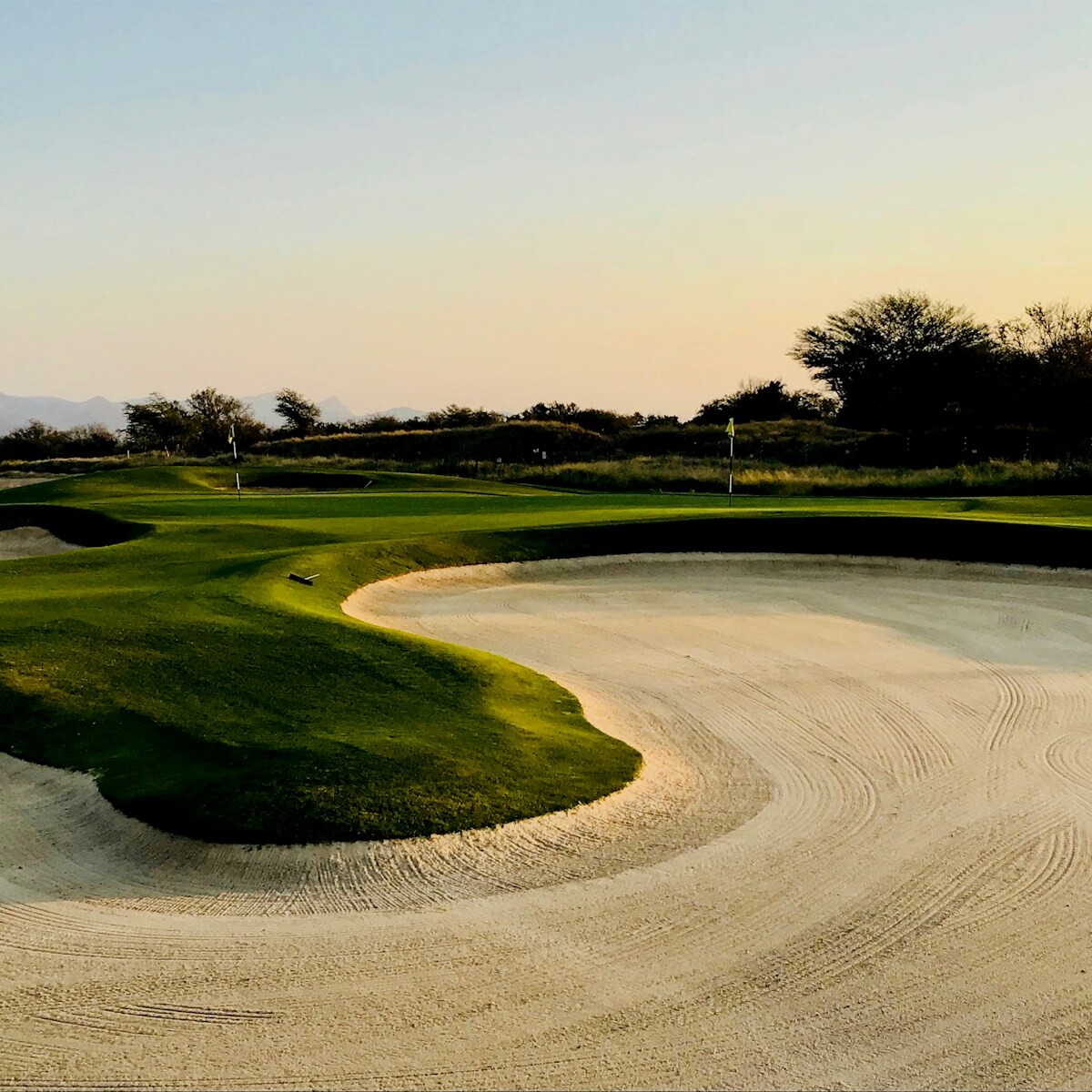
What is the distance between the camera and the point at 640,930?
687 centimetres

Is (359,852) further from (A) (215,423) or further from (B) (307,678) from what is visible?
(A) (215,423)

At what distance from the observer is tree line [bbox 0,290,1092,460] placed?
2857 inches

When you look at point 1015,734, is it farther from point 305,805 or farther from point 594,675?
point 305,805

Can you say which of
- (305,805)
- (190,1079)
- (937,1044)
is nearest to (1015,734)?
(937,1044)

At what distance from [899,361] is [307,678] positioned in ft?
254

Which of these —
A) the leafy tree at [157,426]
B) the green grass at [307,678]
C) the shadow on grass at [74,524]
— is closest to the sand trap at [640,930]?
the green grass at [307,678]

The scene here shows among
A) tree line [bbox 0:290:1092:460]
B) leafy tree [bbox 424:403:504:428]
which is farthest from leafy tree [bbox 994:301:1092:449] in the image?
leafy tree [bbox 424:403:504:428]

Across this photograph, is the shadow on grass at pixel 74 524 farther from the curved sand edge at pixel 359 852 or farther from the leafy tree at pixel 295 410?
the leafy tree at pixel 295 410

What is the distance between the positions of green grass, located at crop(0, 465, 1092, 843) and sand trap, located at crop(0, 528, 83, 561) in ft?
8.84

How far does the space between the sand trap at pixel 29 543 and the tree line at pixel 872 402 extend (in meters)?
38.3

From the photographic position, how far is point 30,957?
6652 millimetres

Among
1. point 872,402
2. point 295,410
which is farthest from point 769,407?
point 295,410

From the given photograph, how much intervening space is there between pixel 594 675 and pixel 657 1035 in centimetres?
806

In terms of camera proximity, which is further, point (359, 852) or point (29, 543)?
point (29, 543)
